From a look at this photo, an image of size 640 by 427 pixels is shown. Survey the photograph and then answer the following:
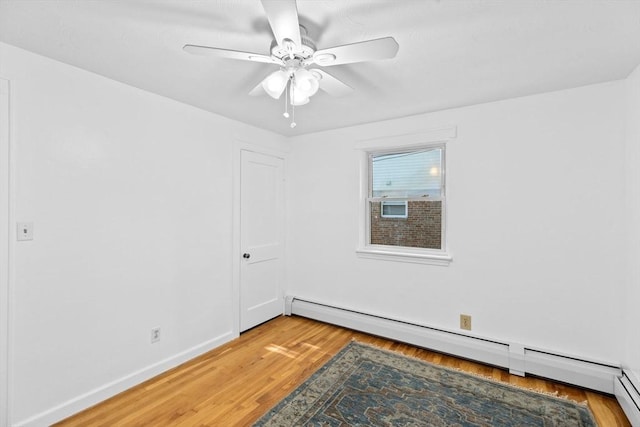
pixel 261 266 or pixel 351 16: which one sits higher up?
pixel 351 16

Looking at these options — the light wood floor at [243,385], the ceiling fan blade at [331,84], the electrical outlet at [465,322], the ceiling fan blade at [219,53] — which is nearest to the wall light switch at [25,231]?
the light wood floor at [243,385]

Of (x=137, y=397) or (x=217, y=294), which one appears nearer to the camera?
(x=137, y=397)

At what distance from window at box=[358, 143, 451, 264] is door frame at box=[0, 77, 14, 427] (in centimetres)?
284

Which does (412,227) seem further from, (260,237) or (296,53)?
→ (296,53)

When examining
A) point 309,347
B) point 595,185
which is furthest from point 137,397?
point 595,185

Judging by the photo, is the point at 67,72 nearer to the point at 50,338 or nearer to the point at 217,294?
the point at 50,338

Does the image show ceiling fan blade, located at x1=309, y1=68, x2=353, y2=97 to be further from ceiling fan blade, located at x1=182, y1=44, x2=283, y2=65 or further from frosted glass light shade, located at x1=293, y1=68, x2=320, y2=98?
ceiling fan blade, located at x1=182, y1=44, x2=283, y2=65

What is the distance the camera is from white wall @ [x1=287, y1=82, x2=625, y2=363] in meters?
2.29

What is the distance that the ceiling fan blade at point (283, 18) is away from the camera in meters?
1.16

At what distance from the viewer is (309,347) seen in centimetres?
305

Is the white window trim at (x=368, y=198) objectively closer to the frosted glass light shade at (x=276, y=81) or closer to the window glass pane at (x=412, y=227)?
the window glass pane at (x=412, y=227)

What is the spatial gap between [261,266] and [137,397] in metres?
1.69

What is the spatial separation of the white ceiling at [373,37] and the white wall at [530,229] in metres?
0.28

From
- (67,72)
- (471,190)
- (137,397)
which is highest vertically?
(67,72)
